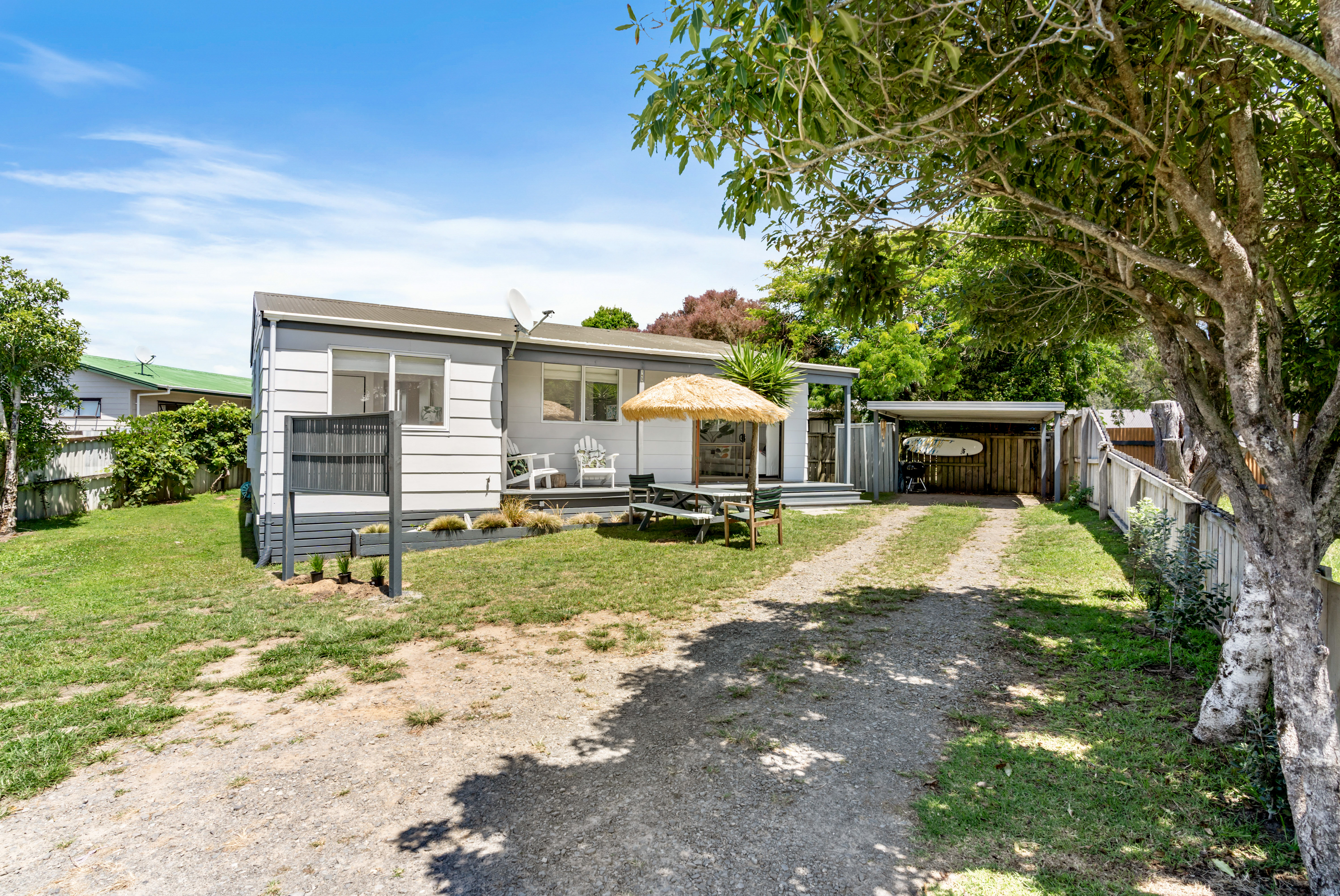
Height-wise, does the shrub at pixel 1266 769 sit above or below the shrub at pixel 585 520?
below

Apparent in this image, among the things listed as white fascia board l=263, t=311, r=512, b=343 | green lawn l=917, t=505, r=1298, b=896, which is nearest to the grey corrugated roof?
white fascia board l=263, t=311, r=512, b=343

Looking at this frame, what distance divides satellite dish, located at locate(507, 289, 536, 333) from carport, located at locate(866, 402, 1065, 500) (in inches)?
389

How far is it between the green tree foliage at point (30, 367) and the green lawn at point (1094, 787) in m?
15.1

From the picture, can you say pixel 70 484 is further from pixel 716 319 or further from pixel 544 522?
pixel 716 319

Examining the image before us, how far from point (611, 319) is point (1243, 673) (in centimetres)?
3233

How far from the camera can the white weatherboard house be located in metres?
9.23

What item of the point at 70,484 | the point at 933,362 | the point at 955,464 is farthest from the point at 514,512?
the point at 933,362

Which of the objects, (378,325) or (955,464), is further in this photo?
(955,464)

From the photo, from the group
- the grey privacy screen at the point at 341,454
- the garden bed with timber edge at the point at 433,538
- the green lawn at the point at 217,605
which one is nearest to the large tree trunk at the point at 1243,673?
the green lawn at the point at 217,605

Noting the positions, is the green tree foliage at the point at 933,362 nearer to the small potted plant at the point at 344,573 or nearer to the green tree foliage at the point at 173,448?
the small potted plant at the point at 344,573

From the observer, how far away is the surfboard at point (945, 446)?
19234mm

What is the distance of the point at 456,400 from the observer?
34.4 feet

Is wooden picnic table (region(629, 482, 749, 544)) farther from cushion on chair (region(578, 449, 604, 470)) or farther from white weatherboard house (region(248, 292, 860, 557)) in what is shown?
cushion on chair (region(578, 449, 604, 470))

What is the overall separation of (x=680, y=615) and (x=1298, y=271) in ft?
17.5
